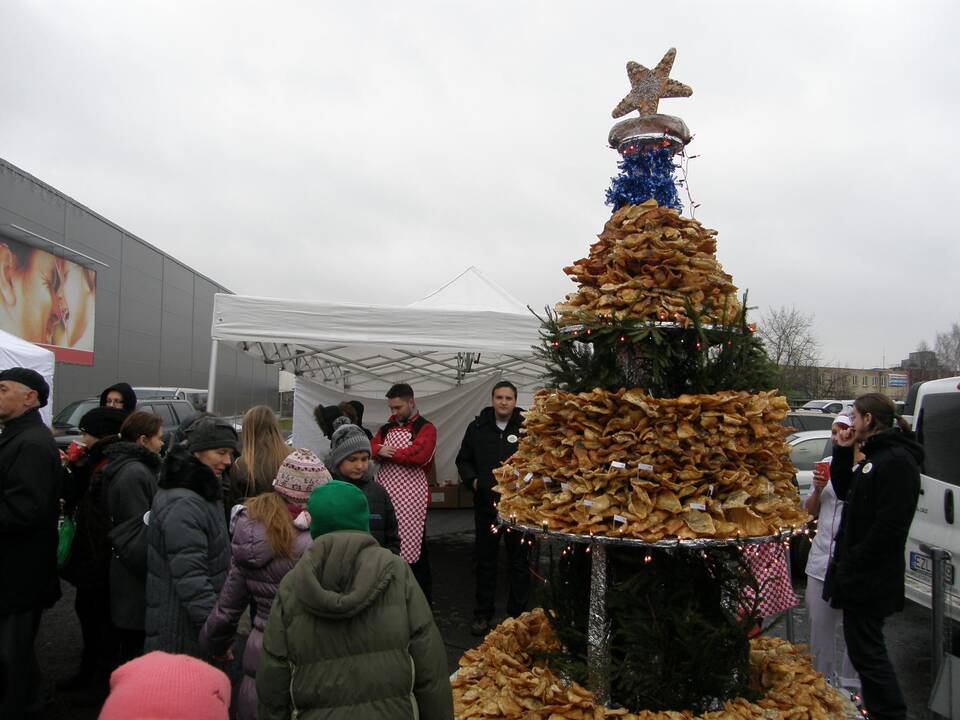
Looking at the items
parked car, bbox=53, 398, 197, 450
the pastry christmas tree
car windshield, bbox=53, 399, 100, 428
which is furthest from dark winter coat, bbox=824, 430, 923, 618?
car windshield, bbox=53, 399, 100, 428

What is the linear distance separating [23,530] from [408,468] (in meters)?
2.85

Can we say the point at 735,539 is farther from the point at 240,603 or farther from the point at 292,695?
the point at 240,603

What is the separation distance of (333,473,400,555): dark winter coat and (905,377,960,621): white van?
3780 mm

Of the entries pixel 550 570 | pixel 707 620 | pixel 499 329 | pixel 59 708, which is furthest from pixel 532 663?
pixel 499 329

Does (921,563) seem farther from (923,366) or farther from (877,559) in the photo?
(923,366)

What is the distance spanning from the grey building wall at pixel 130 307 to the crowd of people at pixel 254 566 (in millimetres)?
17207

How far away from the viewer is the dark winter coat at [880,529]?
342cm

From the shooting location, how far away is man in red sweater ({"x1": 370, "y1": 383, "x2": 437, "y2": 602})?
5625 mm

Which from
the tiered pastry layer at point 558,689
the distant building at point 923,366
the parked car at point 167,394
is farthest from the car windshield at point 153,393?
the distant building at point 923,366

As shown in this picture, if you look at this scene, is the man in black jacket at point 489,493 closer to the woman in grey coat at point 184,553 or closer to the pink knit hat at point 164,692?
the woman in grey coat at point 184,553

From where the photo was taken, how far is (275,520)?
2.86m

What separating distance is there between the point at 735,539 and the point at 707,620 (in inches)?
19.6

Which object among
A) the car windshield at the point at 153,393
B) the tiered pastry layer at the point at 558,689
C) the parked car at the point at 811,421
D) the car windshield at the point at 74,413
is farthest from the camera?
the car windshield at the point at 153,393

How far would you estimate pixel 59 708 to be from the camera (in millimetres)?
4102
